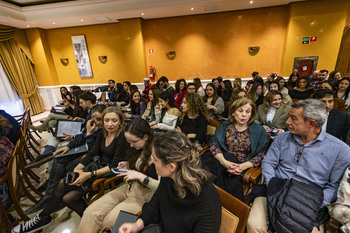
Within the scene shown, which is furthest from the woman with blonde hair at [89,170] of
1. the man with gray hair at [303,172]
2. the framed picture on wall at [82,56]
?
the framed picture on wall at [82,56]

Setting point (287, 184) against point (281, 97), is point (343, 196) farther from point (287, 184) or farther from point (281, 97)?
point (281, 97)

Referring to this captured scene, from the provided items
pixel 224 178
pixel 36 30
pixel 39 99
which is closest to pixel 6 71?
pixel 39 99

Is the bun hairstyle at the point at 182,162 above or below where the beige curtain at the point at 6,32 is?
below

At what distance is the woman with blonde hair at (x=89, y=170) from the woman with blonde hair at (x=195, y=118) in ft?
3.33

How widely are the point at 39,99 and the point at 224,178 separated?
841cm

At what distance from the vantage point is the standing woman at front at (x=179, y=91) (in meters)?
4.49

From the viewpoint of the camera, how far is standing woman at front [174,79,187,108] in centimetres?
449

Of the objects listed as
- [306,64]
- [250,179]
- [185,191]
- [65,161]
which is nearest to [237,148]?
[250,179]

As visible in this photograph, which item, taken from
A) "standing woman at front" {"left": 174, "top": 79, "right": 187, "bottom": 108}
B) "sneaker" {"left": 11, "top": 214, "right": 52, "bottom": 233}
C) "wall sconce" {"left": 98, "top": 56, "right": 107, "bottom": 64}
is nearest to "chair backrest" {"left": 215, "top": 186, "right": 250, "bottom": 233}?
"sneaker" {"left": 11, "top": 214, "right": 52, "bottom": 233}

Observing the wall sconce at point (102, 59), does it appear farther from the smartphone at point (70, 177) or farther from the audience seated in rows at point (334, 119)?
the audience seated in rows at point (334, 119)

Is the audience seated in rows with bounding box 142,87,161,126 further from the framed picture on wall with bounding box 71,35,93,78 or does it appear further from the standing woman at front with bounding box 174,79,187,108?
the framed picture on wall with bounding box 71,35,93,78

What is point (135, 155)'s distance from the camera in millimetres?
1673

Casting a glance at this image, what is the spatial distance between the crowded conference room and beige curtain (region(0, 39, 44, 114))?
0.13ft

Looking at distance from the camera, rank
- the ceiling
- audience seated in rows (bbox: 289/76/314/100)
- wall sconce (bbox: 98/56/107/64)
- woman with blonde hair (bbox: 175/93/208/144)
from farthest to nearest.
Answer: wall sconce (bbox: 98/56/107/64) < the ceiling < audience seated in rows (bbox: 289/76/314/100) < woman with blonde hair (bbox: 175/93/208/144)
